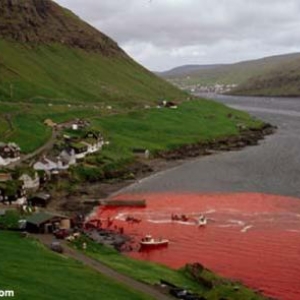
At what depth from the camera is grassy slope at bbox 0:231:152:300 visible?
50125 millimetres

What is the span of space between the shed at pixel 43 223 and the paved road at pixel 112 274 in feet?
15.8

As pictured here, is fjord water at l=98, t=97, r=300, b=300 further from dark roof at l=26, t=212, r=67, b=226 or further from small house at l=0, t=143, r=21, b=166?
small house at l=0, t=143, r=21, b=166

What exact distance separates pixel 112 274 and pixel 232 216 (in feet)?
129

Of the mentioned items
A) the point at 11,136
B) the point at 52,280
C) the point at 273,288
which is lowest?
the point at 273,288

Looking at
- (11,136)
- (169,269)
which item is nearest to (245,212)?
(169,269)

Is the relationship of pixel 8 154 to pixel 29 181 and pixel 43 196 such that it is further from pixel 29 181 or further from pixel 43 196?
pixel 43 196

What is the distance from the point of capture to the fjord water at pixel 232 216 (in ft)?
236

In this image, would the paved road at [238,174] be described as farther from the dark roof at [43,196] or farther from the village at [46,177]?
the dark roof at [43,196]

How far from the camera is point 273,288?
64750mm

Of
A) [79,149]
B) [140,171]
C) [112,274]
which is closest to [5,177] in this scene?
[79,149]

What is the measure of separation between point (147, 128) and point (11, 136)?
175 feet

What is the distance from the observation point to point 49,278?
55.0 metres

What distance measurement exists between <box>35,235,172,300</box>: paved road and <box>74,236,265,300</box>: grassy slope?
1.06 meters

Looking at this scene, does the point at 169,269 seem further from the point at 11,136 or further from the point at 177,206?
the point at 11,136
